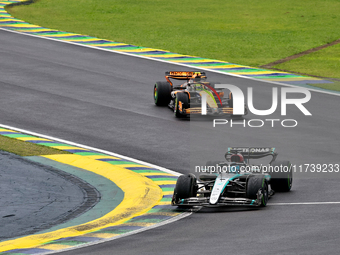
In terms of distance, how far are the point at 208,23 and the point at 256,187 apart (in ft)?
101

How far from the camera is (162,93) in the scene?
24156 mm

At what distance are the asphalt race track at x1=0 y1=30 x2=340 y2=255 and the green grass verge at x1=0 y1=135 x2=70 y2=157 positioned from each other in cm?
138

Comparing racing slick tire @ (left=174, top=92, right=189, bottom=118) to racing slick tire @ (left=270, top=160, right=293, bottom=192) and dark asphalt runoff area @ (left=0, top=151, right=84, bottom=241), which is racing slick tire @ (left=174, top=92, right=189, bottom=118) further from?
racing slick tire @ (left=270, top=160, right=293, bottom=192)

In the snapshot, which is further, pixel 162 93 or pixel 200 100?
pixel 162 93

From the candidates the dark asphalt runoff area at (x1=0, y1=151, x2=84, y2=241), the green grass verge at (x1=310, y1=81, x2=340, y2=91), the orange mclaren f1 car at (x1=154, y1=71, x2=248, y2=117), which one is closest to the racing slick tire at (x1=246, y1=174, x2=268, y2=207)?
the dark asphalt runoff area at (x1=0, y1=151, x2=84, y2=241)

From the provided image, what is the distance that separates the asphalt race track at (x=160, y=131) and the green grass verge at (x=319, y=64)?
14.9 ft

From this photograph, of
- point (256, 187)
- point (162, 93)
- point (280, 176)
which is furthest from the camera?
point (162, 93)

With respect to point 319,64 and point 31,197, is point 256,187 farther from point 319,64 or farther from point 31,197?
point 319,64

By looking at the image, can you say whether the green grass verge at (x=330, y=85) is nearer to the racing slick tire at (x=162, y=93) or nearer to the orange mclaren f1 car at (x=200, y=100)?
the orange mclaren f1 car at (x=200, y=100)

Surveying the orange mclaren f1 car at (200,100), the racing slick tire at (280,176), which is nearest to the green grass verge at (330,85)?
the orange mclaren f1 car at (200,100)

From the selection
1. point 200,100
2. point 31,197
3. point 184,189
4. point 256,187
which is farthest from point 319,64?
point 31,197

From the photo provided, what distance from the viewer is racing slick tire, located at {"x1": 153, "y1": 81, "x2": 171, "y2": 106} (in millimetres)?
24125

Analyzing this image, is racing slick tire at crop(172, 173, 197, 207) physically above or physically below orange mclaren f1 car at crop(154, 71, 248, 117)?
below

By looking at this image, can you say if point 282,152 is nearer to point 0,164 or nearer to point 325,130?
point 325,130
